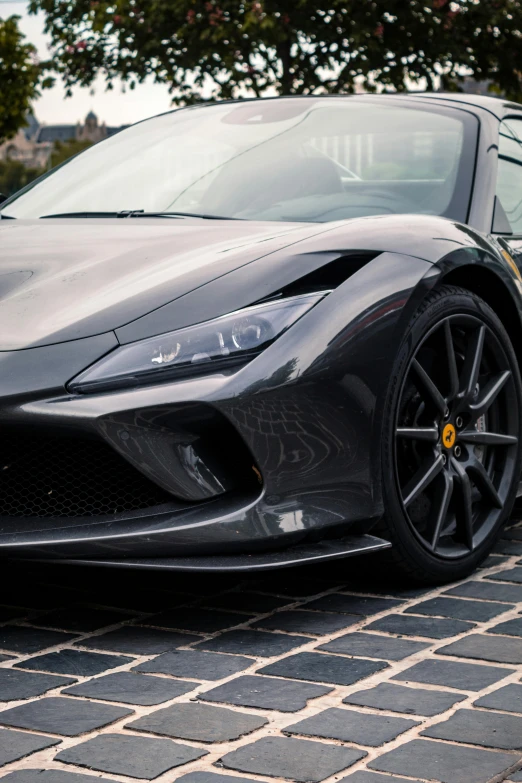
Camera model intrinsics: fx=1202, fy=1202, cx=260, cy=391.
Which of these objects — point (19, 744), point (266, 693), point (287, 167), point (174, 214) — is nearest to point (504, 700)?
point (266, 693)

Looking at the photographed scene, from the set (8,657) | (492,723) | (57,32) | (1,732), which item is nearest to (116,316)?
(8,657)

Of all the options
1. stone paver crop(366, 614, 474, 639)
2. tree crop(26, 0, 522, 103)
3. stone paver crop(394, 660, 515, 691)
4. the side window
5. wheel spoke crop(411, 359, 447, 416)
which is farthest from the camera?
tree crop(26, 0, 522, 103)

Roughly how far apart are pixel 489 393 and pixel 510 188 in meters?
0.93

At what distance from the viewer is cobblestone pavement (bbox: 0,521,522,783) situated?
212cm

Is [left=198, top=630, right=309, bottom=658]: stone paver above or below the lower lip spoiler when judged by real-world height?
below

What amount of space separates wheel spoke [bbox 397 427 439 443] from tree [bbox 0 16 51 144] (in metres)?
19.2

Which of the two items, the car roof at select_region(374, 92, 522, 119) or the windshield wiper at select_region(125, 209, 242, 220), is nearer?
the windshield wiper at select_region(125, 209, 242, 220)

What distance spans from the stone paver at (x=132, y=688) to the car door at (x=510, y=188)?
191cm

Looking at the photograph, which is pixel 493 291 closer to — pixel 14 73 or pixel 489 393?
pixel 489 393

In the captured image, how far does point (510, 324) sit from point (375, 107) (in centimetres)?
101

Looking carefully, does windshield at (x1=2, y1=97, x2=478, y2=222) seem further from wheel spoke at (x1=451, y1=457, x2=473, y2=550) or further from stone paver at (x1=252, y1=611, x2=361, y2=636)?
stone paver at (x1=252, y1=611, x2=361, y2=636)

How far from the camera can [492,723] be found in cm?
233

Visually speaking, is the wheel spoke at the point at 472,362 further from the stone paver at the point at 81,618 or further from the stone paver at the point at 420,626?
the stone paver at the point at 81,618

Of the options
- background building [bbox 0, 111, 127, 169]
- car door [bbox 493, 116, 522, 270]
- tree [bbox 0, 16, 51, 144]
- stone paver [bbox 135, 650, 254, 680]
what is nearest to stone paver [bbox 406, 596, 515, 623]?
stone paver [bbox 135, 650, 254, 680]
